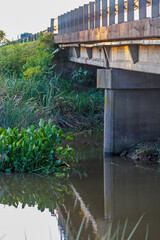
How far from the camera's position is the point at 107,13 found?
42.7 feet

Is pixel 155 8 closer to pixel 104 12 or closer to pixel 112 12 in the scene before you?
pixel 112 12

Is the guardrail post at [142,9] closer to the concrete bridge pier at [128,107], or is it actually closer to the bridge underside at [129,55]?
the bridge underside at [129,55]

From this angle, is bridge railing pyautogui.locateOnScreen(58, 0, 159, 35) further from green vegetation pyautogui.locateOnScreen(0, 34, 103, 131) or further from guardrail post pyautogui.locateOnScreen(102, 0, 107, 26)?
green vegetation pyautogui.locateOnScreen(0, 34, 103, 131)

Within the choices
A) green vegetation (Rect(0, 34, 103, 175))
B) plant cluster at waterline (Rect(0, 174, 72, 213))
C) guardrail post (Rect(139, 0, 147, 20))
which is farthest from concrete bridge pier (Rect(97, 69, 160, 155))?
A: guardrail post (Rect(139, 0, 147, 20))

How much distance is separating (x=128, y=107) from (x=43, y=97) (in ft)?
14.7

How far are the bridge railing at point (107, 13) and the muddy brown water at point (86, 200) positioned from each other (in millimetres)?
3391

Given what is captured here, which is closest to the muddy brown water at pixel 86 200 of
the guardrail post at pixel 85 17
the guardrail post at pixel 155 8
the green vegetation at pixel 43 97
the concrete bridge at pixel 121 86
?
the concrete bridge at pixel 121 86

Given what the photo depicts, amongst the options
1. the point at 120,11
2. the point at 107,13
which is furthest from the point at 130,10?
the point at 107,13

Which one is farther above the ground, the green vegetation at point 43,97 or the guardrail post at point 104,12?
the guardrail post at point 104,12

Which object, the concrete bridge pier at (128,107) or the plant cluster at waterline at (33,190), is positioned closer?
the plant cluster at waterline at (33,190)

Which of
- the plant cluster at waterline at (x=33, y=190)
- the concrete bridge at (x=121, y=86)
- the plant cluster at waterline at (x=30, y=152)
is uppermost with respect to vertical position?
the concrete bridge at (x=121, y=86)

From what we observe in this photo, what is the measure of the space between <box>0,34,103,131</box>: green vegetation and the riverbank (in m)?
2.68

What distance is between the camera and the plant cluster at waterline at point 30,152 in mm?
10633

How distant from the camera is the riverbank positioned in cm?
1206
